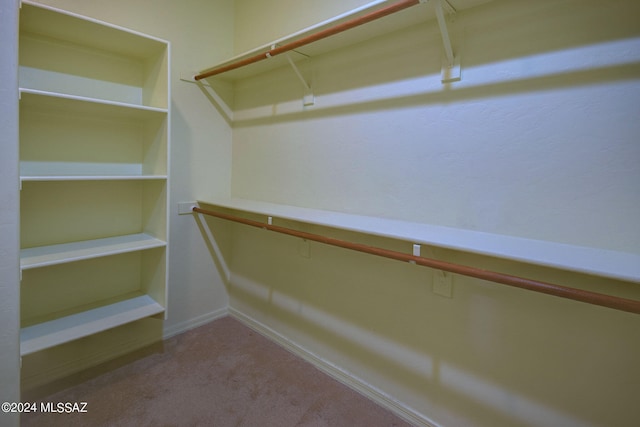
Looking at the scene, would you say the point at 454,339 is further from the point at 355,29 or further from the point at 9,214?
the point at 9,214

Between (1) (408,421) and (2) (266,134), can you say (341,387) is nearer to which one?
(1) (408,421)

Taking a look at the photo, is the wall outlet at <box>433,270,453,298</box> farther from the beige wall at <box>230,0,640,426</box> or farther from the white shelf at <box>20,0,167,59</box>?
the white shelf at <box>20,0,167,59</box>

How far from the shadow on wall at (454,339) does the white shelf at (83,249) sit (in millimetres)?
825

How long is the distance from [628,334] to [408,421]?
1065 mm

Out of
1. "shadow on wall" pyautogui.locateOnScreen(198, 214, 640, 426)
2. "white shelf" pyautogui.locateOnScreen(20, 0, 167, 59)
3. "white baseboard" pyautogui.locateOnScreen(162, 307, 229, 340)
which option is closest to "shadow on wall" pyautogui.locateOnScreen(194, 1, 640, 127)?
"shadow on wall" pyautogui.locateOnScreen(198, 214, 640, 426)

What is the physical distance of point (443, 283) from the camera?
151cm

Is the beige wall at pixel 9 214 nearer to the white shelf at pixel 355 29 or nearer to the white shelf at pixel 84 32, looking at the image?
the white shelf at pixel 84 32

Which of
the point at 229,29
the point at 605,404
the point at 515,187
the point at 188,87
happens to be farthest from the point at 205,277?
the point at 605,404

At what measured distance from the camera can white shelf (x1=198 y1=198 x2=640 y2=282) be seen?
3.07 feet

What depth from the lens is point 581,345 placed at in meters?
1.19

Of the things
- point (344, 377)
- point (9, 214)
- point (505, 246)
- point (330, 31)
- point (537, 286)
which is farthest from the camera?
point (344, 377)

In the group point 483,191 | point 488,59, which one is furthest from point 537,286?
point 488,59

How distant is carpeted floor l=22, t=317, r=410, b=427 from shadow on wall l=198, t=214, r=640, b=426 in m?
0.15

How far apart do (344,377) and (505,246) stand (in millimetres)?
1305
